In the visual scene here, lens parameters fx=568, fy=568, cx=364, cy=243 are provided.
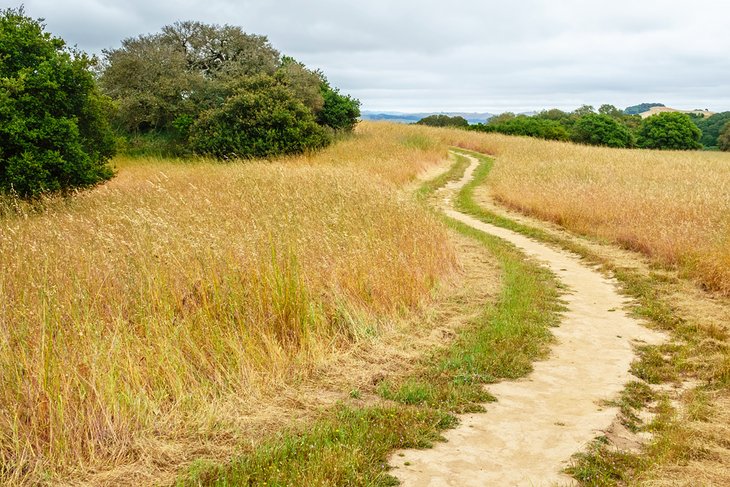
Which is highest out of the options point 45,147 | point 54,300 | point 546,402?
point 45,147

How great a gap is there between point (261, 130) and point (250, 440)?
19.6m

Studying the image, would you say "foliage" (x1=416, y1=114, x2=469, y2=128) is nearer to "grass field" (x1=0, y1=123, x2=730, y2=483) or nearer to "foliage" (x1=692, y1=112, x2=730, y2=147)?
"foliage" (x1=692, y1=112, x2=730, y2=147)

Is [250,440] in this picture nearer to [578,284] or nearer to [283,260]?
[283,260]

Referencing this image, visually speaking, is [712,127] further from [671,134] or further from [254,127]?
[254,127]

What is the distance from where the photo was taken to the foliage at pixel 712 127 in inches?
3031

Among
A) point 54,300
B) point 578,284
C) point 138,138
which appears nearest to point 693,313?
point 578,284

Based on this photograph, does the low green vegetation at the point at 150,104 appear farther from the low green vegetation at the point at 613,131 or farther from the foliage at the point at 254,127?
the low green vegetation at the point at 613,131

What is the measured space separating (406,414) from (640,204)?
12.0 m

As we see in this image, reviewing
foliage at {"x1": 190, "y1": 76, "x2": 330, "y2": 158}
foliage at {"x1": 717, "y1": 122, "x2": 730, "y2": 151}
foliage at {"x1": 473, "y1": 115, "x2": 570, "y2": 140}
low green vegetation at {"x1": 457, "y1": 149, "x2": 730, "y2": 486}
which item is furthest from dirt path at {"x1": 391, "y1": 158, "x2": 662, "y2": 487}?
foliage at {"x1": 717, "y1": 122, "x2": 730, "y2": 151}

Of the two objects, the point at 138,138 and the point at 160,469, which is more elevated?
the point at 138,138

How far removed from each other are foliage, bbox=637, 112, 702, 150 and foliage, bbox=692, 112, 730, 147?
1412 centimetres

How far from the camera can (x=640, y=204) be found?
47.8 feet

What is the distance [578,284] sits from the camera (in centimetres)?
993

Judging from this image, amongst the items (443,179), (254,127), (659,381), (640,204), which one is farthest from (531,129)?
(659,381)
